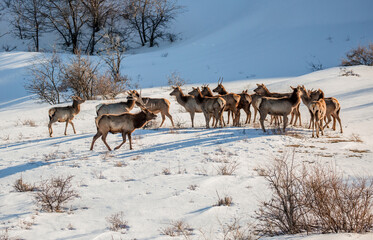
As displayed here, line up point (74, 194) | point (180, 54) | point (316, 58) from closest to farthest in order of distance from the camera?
point (74, 194) < point (316, 58) < point (180, 54)

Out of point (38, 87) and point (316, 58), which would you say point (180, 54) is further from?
point (38, 87)

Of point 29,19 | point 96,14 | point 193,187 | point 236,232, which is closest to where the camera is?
point 236,232

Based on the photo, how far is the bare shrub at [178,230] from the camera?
498 centimetres

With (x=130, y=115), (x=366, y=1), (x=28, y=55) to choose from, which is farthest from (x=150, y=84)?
(x=366, y=1)

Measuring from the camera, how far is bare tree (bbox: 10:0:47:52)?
38.8 m

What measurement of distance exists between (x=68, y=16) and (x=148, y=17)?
834 cm

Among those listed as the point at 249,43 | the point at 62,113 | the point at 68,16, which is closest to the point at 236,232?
the point at 62,113

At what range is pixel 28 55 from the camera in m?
34.6

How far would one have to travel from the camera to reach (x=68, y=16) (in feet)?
126

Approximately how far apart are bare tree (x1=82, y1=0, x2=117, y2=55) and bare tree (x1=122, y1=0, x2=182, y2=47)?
5.91ft

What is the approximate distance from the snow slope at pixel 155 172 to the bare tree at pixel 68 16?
2477cm

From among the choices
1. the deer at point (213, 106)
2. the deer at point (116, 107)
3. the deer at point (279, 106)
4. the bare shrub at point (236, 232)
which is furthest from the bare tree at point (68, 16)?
the bare shrub at point (236, 232)

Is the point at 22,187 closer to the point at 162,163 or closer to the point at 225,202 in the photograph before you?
the point at 162,163

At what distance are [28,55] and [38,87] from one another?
1157cm
